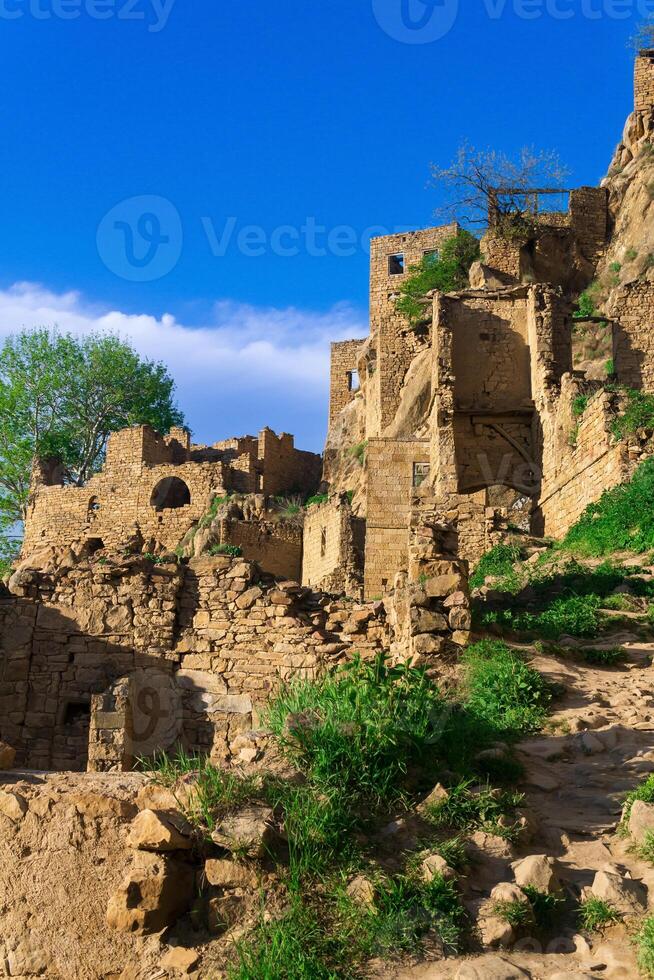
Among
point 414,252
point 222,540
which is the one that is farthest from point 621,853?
point 414,252

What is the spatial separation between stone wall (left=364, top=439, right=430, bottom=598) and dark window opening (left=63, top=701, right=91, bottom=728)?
9538 millimetres

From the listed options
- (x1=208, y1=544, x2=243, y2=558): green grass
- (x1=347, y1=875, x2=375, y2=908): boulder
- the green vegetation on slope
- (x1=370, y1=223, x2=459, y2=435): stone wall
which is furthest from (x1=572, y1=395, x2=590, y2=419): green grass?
(x1=370, y1=223, x2=459, y2=435): stone wall

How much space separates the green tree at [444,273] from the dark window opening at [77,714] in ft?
81.3

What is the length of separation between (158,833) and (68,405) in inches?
1621

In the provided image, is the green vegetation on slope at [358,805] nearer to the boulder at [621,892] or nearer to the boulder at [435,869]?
the boulder at [435,869]

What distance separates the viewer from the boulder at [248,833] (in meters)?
5.00

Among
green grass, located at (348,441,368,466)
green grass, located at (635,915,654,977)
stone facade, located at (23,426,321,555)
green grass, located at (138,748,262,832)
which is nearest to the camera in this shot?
green grass, located at (635,915,654,977)

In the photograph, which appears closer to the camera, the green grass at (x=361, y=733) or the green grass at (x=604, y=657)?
the green grass at (x=361, y=733)

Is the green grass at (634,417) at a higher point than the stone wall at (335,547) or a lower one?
higher

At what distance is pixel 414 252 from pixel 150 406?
590 inches

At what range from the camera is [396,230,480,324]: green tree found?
33.4 metres

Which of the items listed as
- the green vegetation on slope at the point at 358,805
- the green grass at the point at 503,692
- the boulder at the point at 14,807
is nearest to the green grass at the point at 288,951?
the green vegetation on slope at the point at 358,805

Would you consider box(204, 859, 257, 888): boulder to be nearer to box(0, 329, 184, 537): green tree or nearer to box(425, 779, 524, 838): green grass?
box(425, 779, 524, 838): green grass

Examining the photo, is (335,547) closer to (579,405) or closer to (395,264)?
(579,405)
